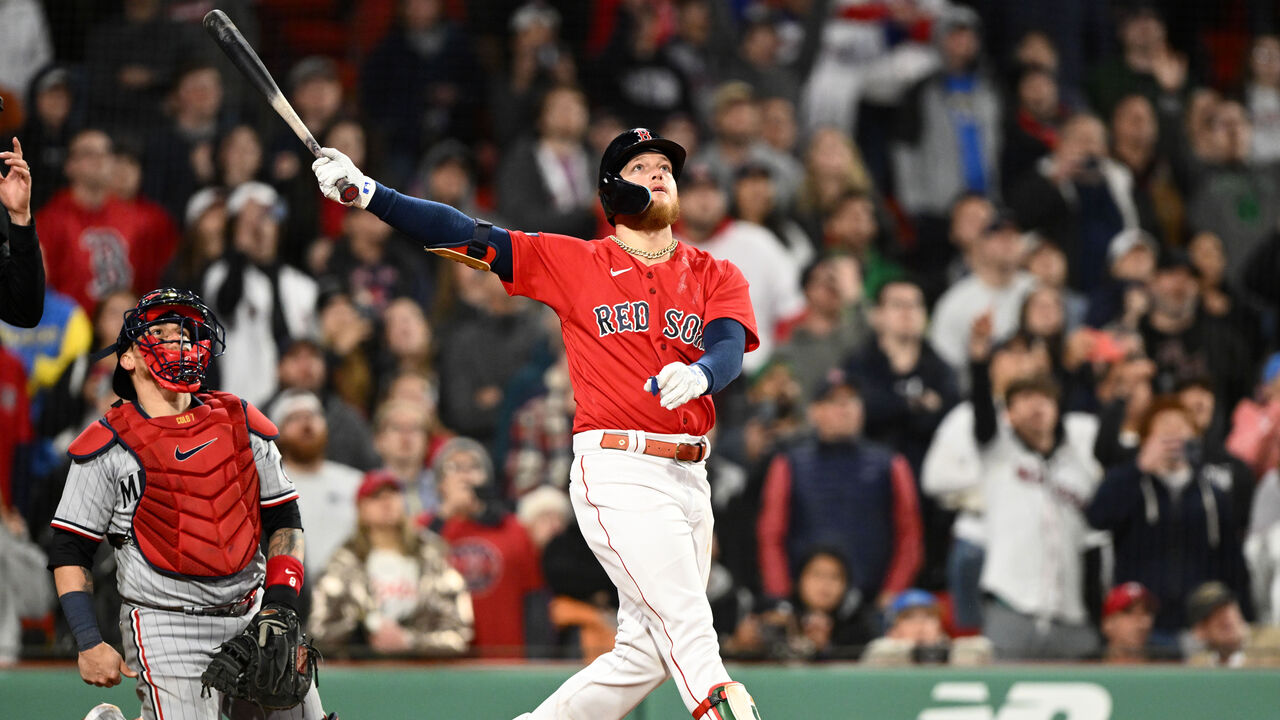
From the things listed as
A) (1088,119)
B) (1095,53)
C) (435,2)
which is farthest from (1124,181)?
(435,2)

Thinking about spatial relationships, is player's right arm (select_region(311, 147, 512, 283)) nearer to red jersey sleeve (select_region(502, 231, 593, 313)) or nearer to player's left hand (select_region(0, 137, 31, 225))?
red jersey sleeve (select_region(502, 231, 593, 313))

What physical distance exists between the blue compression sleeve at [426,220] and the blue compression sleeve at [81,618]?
1.30 m

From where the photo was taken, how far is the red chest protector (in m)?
3.99

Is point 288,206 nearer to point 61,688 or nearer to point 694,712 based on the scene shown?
point 61,688

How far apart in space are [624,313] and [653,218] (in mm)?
310

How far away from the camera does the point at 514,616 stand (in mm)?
7023

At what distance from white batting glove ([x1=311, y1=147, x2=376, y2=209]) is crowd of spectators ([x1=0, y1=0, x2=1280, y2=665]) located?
2.16 meters

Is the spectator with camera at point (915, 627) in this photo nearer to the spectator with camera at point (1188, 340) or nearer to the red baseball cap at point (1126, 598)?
the red baseball cap at point (1126, 598)

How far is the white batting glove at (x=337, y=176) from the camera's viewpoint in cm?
411

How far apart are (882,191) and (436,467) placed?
3.79m

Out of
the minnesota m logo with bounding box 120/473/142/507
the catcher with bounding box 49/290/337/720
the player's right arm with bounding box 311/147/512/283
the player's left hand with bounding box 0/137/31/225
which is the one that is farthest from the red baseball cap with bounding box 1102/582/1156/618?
the player's left hand with bounding box 0/137/31/225

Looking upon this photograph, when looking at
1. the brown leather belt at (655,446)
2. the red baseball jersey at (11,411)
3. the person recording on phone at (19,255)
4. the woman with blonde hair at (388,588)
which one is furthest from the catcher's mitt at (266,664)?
the red baseball jersey at (11,411)

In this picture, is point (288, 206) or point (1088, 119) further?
point (1088, 119)

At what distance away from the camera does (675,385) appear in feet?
12.7
